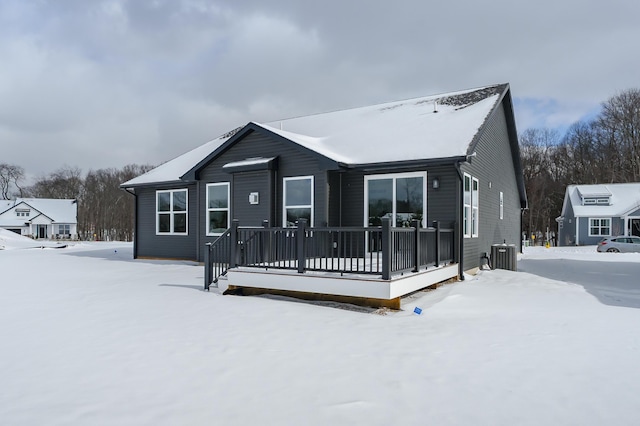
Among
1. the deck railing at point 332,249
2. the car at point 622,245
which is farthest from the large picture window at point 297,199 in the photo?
the car at point 622,245

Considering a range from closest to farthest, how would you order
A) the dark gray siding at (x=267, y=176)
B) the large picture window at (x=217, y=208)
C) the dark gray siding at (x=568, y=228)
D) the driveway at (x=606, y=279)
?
1. the driveway at (x=606, y=279)
2. the dark gray siding at (x=267, y=176)
3. the large picture window at (x=217, y=208)
4. the dark gray siding at (x=568, y=228)

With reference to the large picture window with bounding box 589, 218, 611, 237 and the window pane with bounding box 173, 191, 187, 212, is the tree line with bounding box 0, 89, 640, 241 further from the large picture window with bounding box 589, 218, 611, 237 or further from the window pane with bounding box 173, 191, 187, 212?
the window pane with bounding box 173, 191, 187, 212

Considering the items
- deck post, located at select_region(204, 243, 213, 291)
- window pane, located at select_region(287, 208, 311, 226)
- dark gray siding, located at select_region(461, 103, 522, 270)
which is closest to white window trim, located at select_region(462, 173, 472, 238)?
dark gray siding, located at select_region(461, 103, 522, 270)

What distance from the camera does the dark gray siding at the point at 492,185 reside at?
11695 mm

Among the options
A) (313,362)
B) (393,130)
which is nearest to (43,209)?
(393,130)

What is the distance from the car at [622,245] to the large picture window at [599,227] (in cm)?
894

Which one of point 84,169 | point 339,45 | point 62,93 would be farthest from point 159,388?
point 84,169

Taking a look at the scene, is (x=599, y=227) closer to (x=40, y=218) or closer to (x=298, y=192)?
(x=298, y=192)

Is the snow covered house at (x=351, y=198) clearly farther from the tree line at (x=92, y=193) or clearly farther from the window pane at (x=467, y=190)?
the tree line at (x=92, y=193)

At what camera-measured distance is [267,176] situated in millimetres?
11625

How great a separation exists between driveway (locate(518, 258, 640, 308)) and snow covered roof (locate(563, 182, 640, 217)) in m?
19.7

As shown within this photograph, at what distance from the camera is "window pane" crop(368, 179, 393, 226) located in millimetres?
10766

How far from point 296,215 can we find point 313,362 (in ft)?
23.9

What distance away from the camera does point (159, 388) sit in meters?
3.53
